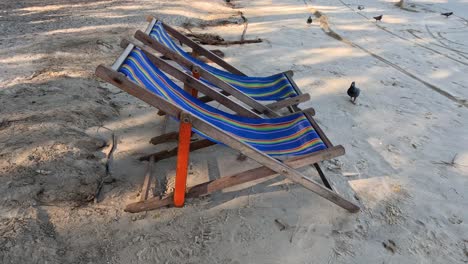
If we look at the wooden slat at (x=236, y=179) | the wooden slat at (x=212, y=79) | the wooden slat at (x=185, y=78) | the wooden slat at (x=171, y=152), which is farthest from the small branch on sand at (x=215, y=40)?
the wooden slat at (x=236, y=179)

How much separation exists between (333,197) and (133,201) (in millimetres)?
1609

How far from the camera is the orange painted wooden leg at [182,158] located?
84.6 inches

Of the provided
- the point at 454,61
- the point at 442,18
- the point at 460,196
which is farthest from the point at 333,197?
the point at 442,18

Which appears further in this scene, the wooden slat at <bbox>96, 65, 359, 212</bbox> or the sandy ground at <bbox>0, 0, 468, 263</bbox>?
the sandy ground at <bbox>0, 0, 468, 263</bbox>

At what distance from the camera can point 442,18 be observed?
382 inches

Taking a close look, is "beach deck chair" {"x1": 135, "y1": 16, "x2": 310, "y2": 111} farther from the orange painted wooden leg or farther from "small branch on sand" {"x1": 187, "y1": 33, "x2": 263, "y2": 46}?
"small branch on sand" {"x1": 187, "y1": 33, "x2": 263, "y2": 46}

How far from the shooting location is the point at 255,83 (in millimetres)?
3861

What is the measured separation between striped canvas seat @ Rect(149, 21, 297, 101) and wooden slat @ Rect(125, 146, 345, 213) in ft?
4.14

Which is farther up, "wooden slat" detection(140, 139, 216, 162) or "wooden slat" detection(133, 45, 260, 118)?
"wooden slat" detection(133, 45, 260, 118)

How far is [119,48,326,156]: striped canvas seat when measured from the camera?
2484 millimetres

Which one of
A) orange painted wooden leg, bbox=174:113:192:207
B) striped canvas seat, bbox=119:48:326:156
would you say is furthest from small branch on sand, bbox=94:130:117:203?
striped canvas seat, bbox=119:48:326:156

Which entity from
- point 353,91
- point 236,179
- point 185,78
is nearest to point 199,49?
point 185,78

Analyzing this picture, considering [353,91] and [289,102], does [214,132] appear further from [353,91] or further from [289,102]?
[353,91]

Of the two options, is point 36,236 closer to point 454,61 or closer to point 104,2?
point 454,61
